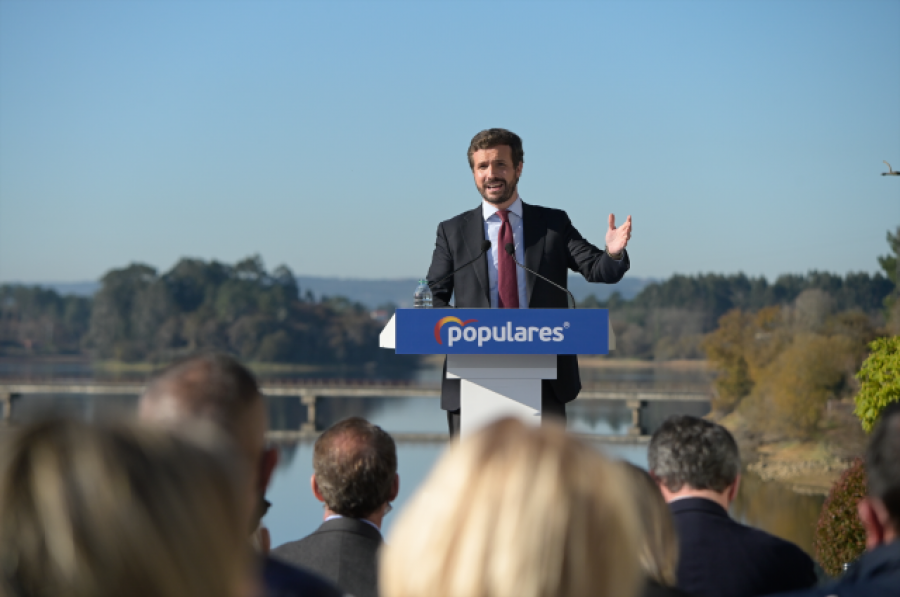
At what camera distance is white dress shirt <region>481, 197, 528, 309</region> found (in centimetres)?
450

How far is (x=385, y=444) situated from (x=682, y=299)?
319ft

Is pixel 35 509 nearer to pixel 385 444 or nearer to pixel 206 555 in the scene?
pixel 206 555

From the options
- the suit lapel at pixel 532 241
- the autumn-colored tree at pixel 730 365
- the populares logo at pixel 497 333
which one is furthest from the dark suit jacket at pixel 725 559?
the autumn-colored tree at pixel 730 365

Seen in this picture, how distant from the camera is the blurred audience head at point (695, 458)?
2443mm

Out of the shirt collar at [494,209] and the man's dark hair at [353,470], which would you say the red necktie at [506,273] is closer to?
the shirt collar at [494,209]

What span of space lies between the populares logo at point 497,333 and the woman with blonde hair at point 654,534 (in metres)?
2.10

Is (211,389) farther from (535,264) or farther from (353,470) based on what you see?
(535,264)

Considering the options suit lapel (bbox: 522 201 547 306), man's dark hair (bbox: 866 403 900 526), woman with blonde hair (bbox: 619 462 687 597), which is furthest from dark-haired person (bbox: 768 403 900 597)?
suit lapel (bbox: 522 201 547 306)

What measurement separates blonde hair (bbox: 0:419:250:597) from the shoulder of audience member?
0.47 meters

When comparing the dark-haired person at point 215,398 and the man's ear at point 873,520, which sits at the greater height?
the dark-haired person at point 215,398

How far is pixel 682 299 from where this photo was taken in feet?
318

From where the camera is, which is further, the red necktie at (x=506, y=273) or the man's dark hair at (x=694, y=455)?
the red necktie at (x=506, y=273)

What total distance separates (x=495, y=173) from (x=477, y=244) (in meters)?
0.34

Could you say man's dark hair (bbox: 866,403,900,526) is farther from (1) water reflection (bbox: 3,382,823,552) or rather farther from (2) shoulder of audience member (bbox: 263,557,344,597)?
(2) shoulder of audience member (bbox: 263,557,344,597)
